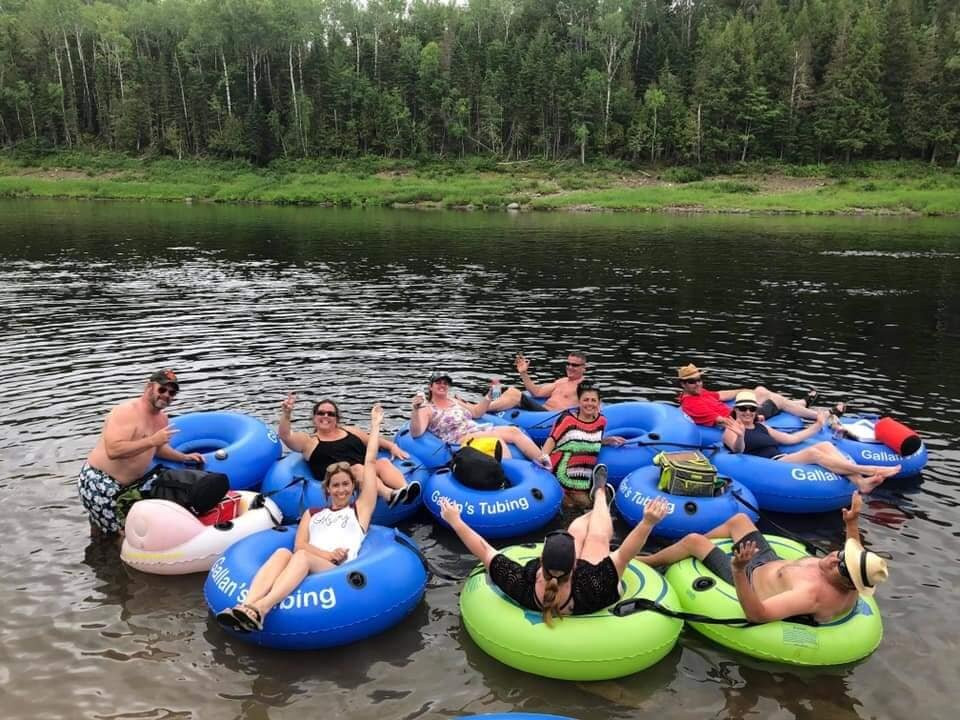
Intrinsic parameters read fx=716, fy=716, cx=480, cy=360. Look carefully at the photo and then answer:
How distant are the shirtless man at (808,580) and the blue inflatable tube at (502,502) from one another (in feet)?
7.05

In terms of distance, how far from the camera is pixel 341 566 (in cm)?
612

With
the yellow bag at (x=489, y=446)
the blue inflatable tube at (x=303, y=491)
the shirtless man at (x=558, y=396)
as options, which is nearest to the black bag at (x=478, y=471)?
the yellow bag at (x=489, y=446)

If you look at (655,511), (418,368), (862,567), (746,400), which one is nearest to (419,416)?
(746,400)

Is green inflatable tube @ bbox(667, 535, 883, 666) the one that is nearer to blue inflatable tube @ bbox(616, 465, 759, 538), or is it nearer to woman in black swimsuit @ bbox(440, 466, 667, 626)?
woman in black swimsuit @ bbox(440, 466, 667, 626)

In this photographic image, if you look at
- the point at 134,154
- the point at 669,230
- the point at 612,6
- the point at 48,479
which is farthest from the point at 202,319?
the point at 612,6

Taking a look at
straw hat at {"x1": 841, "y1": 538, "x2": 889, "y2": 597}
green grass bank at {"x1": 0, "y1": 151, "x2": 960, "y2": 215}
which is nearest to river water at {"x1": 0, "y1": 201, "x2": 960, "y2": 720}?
straw hat at {"x1": 841, "y1": 538, "x2": 889, "y2": 597}

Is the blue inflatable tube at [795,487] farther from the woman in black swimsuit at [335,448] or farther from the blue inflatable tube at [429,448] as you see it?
the woman in black swimsuit at [335,448]

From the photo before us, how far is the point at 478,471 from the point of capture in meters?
7.93

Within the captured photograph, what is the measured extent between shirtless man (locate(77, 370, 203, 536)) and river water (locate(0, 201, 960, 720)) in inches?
17.8

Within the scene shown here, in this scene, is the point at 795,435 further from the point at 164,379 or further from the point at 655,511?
the point at 164,379

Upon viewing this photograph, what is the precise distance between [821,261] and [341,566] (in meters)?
27.1

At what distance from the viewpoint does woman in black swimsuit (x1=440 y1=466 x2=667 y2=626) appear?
530 cm

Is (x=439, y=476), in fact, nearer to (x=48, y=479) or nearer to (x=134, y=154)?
(x=48, y=479)

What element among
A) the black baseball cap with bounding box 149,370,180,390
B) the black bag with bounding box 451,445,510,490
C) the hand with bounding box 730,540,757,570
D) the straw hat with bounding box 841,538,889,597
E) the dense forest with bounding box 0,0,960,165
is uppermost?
the dense forest with bounding box 0,0,960,165
